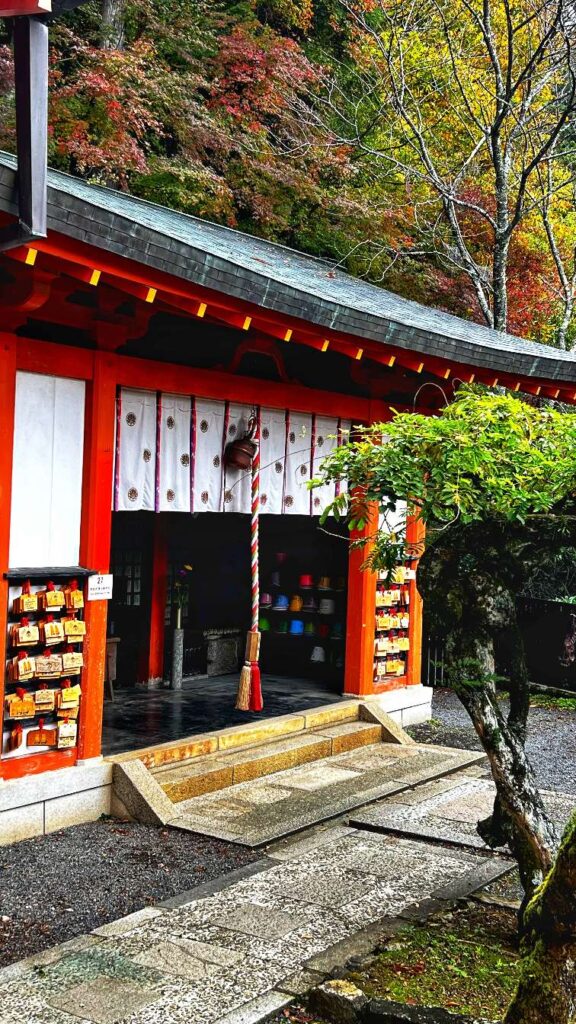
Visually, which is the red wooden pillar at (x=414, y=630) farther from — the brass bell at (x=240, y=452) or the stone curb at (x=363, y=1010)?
the stone curb at (x=363, y=1010)

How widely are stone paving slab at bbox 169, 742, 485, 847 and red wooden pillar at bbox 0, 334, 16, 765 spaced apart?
210 centimetres

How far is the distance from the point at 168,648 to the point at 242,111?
12029mm

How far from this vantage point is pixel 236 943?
5.42 metres

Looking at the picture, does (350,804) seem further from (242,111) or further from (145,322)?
(242,111)

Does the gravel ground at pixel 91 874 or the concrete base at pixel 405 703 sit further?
the concrete base at pixel 405 703

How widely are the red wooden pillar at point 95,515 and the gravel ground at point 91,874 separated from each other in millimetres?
789

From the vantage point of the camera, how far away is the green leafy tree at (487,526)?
5.13 m

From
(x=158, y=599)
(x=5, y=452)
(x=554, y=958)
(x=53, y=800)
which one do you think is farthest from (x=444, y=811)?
(x=158, y=599)

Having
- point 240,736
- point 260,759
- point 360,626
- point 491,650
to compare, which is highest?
point 491,650

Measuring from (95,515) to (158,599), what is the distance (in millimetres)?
4781

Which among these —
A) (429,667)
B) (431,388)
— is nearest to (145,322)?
(431,388)

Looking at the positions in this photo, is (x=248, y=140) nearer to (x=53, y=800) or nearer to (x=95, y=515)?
(x=95, y=515)

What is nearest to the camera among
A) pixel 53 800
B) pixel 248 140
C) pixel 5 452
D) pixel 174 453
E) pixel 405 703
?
pixel 5 452

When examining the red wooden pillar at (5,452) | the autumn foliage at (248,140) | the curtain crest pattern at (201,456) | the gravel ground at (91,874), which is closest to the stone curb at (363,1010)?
the gravel ground at (91,874)
